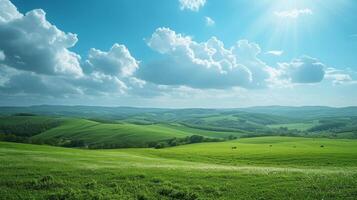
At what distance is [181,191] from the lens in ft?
79.0

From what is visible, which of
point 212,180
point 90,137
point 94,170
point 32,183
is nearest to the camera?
point 32,183

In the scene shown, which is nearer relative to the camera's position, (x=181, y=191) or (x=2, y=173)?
(x=181, y=191)

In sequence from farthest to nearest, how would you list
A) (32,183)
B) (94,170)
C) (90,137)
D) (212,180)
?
1. (90,137)
2. (94,170)
3. (212,180)
4. (32,183)

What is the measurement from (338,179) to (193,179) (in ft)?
42.8

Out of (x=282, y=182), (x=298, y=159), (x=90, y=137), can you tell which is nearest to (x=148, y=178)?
(x=282, y=182)

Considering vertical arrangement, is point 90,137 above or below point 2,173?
below

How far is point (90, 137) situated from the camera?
168125mm

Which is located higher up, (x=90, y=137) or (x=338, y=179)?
(x=338, y=179)

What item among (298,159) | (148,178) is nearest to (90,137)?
(298,159)

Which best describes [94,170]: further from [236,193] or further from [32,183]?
[236,193]

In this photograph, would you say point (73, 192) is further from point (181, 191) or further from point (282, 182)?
point (282, 182)

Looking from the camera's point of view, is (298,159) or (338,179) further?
(298,159)

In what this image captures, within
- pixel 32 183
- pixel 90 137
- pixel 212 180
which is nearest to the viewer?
pixel 32 183

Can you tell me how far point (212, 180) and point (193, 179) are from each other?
1.78 meters
